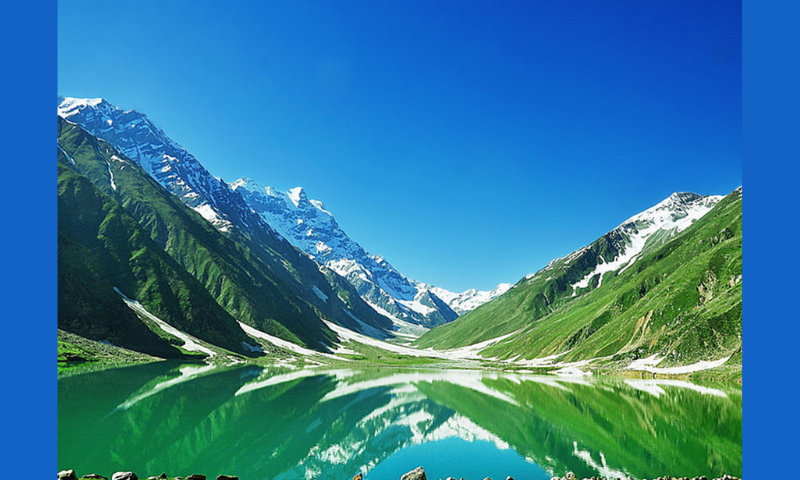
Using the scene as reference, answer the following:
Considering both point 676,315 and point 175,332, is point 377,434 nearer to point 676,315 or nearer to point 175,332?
point 175,332

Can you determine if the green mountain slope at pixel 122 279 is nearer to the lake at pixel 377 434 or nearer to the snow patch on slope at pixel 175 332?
the snow patch on slope at pixel 175 332

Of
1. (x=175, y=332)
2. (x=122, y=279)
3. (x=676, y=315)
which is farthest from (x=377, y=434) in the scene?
(x=122, y=279)

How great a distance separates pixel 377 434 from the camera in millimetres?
44406

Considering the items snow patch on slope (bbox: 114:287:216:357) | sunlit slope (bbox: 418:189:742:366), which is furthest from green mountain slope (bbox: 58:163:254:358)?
sunlit slope (bbox: 418:189:742:366)

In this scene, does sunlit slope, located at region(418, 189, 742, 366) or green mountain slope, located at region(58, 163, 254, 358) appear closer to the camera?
sunlit slope, located at region(418, 189, 742, 366)

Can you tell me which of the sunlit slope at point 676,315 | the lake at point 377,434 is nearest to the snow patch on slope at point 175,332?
the lake at point 377,434

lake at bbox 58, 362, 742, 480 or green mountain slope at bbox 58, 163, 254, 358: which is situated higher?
green mountain slope at bbox 58, 163, 254, 358

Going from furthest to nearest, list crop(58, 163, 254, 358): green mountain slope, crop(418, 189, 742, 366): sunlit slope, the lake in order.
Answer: crop(58, 163, 254, 358): green mountain slope < crop(418, 189, 742, 366): sunlit slope < the lake

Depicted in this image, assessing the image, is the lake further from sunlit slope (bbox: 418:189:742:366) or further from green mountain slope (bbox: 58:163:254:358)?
green mountain slope (bbox: 58:163:254:358)

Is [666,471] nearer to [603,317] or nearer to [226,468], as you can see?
[226,468]

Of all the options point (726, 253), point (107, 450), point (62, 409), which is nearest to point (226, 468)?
point (107, 450)

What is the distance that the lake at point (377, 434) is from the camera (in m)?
29.2

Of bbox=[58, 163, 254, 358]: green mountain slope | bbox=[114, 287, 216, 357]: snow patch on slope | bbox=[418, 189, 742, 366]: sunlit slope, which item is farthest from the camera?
bbox=[114, 287, 216, 357]: snow patch on slope

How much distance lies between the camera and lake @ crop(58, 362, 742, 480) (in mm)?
29172
